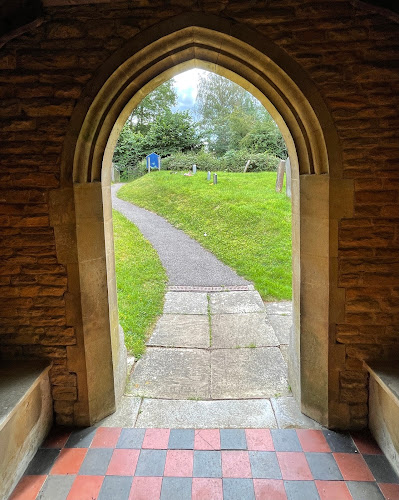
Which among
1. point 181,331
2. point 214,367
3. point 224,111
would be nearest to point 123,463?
point 214,367

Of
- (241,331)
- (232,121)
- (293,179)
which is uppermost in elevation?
(232,121)

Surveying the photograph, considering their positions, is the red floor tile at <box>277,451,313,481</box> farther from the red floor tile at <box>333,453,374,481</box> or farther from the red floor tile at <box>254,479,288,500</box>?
the red floor tile at <box>333,453,374,481</box>

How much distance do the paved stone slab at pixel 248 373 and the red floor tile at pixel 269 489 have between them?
999 mm

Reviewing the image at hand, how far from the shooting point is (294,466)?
262cm

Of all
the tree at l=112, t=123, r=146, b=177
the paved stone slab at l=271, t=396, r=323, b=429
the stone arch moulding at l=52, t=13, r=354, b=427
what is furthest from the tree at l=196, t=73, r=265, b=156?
the paved stone slab at l=271, t=396, r=323, b=429

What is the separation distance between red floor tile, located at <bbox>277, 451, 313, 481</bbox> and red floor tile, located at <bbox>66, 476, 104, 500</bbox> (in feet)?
4.13

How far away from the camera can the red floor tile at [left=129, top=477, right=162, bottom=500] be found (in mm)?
2393

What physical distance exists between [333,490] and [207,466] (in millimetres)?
844

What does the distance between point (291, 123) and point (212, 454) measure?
2.61 m

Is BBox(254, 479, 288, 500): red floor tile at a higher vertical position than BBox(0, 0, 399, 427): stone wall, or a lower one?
lower

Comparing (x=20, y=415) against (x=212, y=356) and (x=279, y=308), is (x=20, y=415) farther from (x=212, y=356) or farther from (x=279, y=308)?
(x=279, y=308)

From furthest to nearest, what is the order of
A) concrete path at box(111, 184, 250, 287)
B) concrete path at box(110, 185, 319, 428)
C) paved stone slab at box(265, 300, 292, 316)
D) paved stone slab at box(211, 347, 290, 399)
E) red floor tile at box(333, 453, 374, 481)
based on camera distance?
concrete path at box(111, 184, 250, 287), paved stone slab at box(265, 300, 292, 316), paved stone slab at box(211, 347, 290, 399), concrete path at box(110, 185, 319, 428), red floor tile at box(333, 453, 374, 481)

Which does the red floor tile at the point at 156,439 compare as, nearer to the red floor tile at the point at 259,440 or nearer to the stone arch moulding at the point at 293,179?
the stone arch moulding at the point at 293,179

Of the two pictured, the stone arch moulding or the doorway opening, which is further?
the doorway opening
